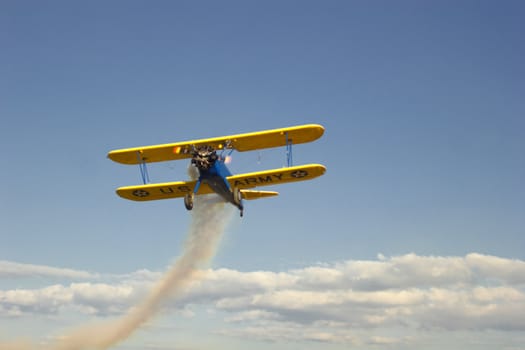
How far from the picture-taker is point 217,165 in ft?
123

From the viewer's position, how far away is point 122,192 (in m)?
40.3

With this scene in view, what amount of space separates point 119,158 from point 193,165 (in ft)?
21.4

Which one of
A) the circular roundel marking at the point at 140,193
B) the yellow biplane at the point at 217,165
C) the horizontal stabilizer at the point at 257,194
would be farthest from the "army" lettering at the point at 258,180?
the circular roundel marking at the point at 140,193

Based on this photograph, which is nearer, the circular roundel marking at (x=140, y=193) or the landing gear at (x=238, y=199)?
the landing gear at (x=238, y=199)

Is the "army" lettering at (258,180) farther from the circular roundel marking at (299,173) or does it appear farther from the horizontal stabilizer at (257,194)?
the horizontal stabilizer at (257,194)

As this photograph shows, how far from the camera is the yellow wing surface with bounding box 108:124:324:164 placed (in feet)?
127

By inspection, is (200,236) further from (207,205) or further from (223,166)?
(223,166)

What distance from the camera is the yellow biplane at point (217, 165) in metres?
37.4

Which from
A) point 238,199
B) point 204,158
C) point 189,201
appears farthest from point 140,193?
point 238,199

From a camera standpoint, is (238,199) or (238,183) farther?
(238,199)

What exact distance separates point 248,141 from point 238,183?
2.57 metres

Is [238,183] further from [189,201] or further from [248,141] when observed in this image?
[189,201]

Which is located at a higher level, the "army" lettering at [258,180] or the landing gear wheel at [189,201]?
the "army" lettering at [258,180]

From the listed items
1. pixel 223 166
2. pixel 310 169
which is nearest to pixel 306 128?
pixel 310 169
